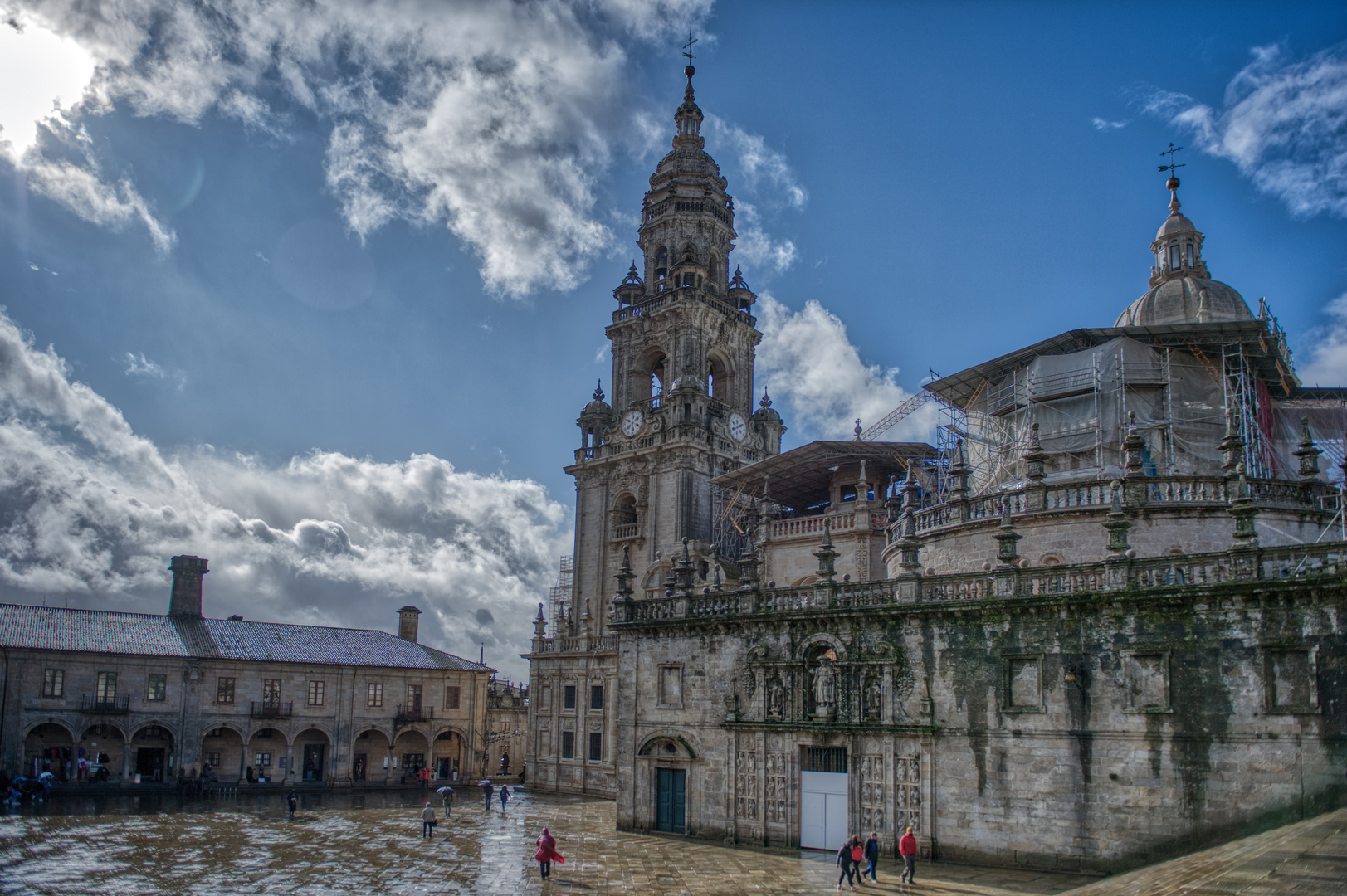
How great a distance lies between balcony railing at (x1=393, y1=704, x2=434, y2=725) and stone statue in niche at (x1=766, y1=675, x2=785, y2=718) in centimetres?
3376

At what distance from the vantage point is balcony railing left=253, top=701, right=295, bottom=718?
2127 inches

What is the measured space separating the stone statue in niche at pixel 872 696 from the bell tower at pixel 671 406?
2010 centimetres

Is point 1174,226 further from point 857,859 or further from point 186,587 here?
point 186,587

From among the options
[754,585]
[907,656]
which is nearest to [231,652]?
[754,585]

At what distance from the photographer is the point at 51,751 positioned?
5000cm

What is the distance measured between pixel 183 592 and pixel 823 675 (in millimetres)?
42381

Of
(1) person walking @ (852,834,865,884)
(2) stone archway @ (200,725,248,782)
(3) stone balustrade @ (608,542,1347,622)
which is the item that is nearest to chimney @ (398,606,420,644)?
(2) stone archway @ (200,725,248,782)

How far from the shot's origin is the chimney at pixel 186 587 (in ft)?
187

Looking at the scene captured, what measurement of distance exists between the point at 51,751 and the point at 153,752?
4585 millimetres

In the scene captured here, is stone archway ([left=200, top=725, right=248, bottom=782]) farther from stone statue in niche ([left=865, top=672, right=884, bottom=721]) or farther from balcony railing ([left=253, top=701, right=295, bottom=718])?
stone statue in niche ([left=865, top=672, right=884, bottom=721])

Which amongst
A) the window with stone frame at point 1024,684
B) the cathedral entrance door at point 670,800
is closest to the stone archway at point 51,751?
the cathedral entrance door at point 670,800

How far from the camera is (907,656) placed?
27.6 metres

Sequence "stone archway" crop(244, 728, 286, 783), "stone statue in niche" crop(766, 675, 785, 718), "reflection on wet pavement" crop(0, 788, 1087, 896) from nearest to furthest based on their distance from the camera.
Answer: "reflection on wet pavement" crop(0, 788, 1087, 896)
"stone statue in niche" crop(766, 675, 785, 718)
"stone archway" crop(244, 728, 286, 783)

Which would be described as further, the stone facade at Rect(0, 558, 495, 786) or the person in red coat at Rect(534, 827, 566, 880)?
the stone facade at Rect(0, 558, 495, 786)
